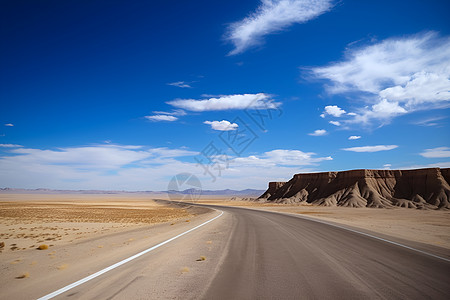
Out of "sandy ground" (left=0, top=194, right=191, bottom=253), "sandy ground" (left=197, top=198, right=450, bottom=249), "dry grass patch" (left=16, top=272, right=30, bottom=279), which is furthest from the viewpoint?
"sandy ground" (left=197, top=198, right=450, bottom=249)

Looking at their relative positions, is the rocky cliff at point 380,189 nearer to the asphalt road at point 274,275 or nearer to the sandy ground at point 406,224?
the sandy ground at point 406,224

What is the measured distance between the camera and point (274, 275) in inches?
235

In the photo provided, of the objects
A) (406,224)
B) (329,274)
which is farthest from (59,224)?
(406,224)

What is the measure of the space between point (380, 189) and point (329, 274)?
312 feet

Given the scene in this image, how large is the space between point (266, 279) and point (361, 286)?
1888 millimetres

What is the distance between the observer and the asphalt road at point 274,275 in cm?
476

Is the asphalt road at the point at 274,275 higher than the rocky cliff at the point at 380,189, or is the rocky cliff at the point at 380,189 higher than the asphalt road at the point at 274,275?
the rocky cliff at the point at 380,189

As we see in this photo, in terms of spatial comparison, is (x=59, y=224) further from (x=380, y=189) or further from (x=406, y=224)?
(x=380, y=189)

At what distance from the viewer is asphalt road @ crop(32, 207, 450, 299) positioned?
4762 millimetres

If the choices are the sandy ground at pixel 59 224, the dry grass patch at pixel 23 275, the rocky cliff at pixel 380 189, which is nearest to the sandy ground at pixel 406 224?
the dry grass patch at pixel 23 275

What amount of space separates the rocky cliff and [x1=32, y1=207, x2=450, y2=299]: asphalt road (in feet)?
252

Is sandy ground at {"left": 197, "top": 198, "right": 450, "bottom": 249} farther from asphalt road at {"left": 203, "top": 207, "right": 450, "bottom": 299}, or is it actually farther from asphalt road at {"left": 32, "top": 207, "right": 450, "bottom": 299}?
asphalt road at {"left": 32, "top": 207, "right": 450, "bottom": 299}

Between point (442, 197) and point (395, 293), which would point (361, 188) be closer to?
point (442, 197)

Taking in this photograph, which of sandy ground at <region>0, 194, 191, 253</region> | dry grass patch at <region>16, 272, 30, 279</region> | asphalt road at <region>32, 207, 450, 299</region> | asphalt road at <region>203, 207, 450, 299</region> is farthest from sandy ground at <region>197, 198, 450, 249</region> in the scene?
sandy ground at <region>0, 194, 191, 253</region>
